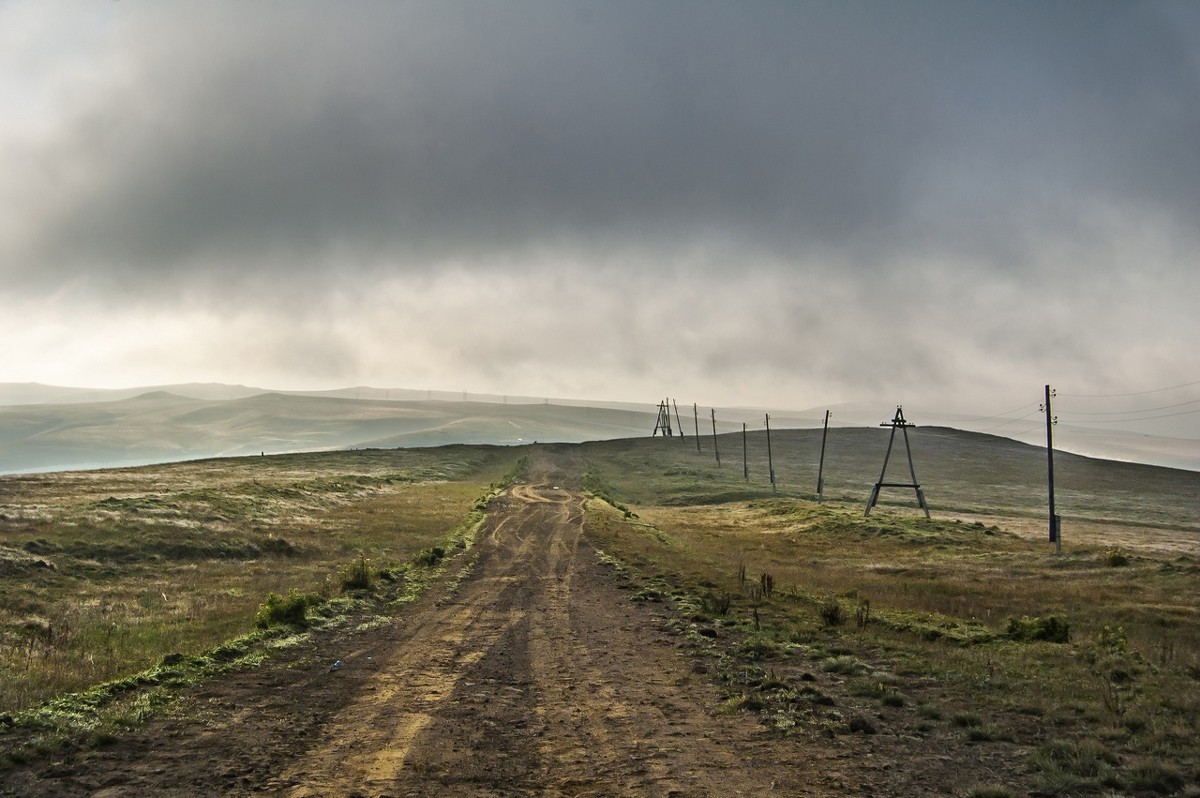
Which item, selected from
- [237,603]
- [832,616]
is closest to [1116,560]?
[832,616]

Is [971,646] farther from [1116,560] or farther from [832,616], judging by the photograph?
[1116,560]

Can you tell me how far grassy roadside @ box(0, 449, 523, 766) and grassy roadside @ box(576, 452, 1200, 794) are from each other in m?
9.06

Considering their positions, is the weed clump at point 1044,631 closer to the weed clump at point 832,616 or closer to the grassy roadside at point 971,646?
the grassy roadside at point 971,646

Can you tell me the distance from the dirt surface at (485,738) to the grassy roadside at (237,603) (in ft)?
2.82

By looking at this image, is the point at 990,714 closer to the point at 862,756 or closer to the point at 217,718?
the point at 862,756

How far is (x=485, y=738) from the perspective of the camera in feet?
34.0

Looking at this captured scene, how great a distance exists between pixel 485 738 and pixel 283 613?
33.1 feet

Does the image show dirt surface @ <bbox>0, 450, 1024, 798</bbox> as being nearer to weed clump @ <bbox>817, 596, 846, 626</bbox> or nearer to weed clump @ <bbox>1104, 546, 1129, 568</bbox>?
weed clump @ <bbox>817, 596, 846, 626</bbox>

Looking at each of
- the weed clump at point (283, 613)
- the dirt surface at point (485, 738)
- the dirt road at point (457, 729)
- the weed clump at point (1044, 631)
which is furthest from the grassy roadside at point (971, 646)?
the weed clump at point (283, 613)

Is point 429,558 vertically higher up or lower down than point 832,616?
lower down

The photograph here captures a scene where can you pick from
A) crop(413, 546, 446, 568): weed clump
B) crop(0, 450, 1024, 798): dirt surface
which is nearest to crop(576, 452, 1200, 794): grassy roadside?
crop(0, 450, 1024, 798): dirt surface

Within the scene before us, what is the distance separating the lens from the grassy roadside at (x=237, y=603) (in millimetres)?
11156

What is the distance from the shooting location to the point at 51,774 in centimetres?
891

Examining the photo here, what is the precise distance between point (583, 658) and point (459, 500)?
49.1m
